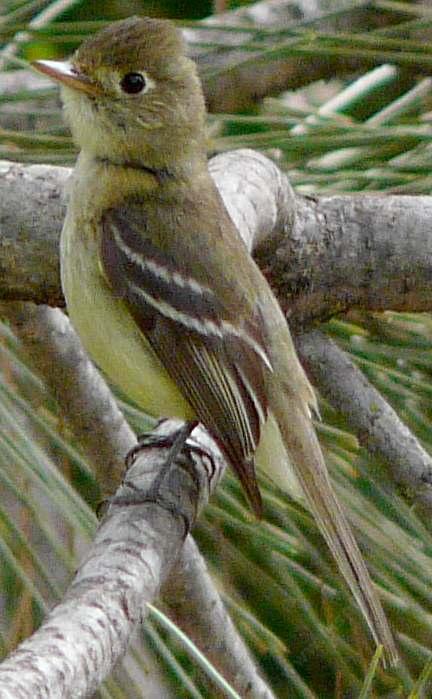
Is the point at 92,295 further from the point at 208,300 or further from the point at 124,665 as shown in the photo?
the point at 124,665

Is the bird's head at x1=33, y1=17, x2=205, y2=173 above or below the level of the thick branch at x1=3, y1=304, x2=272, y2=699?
above

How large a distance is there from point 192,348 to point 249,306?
9cm

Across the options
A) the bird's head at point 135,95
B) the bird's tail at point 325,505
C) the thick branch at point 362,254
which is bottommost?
the bird's tail at point 325,505

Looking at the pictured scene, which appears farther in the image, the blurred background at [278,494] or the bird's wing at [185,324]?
the bird's wing at [185,324]

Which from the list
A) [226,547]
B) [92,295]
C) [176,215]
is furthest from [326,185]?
[226,547]

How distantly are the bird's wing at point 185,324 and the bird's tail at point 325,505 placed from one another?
0.04m

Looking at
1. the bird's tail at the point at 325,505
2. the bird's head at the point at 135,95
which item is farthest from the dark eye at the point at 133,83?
the bird's tail at the point at 325,505

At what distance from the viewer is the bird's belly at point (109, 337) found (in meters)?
1.60

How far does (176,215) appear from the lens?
1772 millimetres

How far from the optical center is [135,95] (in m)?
1.81

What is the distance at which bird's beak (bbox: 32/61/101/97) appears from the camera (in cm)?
162

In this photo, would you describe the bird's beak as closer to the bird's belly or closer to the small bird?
the small bird

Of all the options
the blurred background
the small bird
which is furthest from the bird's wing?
the blurred background

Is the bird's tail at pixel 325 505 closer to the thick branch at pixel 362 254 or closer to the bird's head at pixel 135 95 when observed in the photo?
Answer: the thick branch at pixel 362 254
